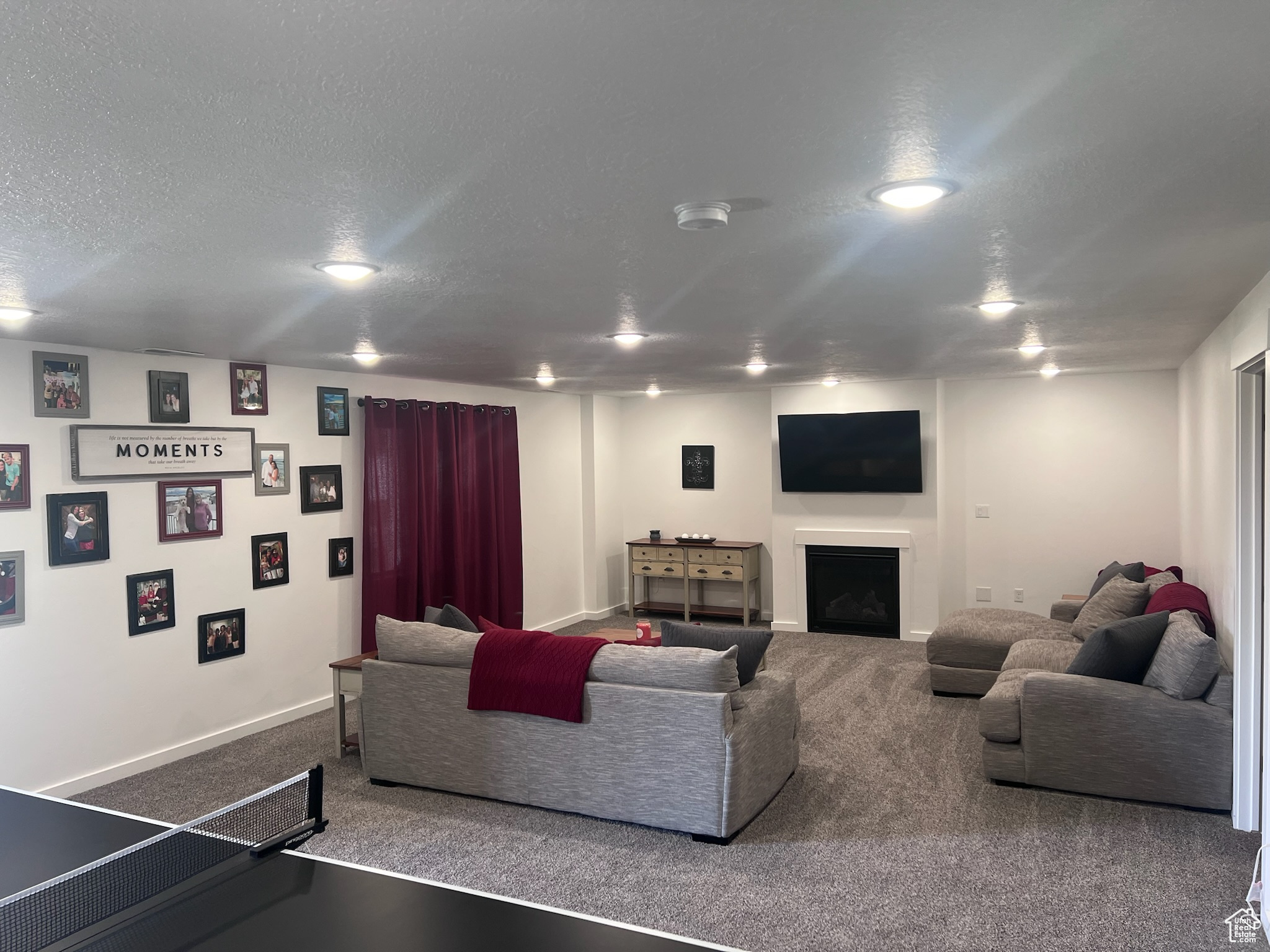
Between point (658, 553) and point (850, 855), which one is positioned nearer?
point (850, 855)

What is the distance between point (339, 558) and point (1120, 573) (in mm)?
5588

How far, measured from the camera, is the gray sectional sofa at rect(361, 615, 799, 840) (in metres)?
3.99

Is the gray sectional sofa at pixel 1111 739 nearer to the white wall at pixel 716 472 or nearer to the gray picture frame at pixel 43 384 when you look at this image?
the white wall at pixel 716 472

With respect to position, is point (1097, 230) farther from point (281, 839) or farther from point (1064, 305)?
point (281, 839)

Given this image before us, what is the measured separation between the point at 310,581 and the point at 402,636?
Answer: 175cm

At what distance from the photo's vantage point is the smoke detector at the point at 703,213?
2201 millimetres

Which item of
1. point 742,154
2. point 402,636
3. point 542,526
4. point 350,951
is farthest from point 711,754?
point 542,526

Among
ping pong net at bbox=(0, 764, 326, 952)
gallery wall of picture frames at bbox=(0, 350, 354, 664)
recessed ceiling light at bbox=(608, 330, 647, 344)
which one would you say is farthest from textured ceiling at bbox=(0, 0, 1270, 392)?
ping pong net at bbox=(0, 764, 326, 952)

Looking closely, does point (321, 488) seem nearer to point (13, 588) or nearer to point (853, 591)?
point (13, 588)

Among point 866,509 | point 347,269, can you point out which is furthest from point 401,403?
point 866,509

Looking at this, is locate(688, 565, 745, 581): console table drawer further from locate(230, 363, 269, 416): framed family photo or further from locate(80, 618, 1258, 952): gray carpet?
locate(230, 363, 269, 416): framed family photo

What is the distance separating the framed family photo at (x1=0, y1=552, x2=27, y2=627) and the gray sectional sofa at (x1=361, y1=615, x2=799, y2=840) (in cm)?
172

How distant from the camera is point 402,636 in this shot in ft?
15.4

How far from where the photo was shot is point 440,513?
7.09 metres
